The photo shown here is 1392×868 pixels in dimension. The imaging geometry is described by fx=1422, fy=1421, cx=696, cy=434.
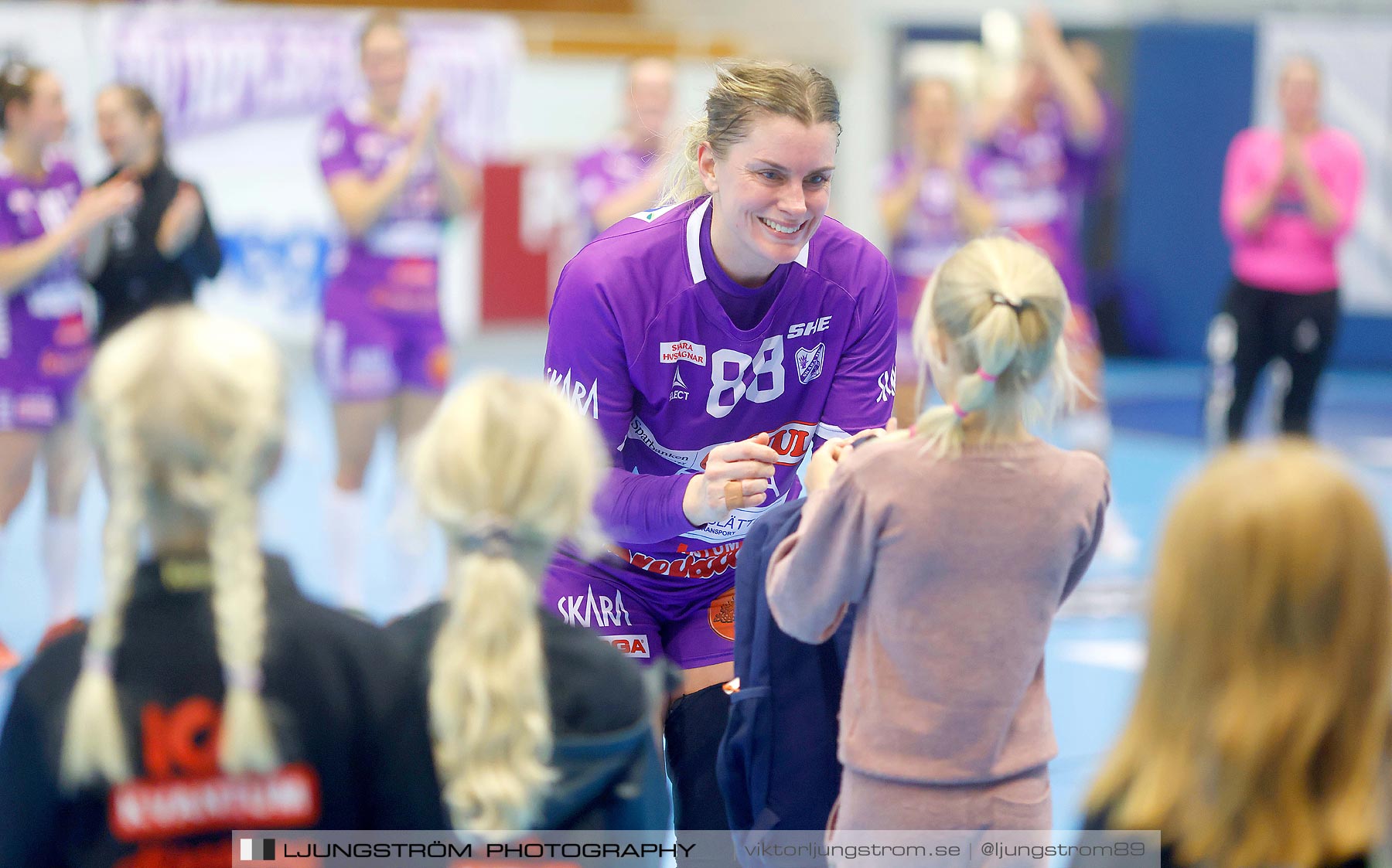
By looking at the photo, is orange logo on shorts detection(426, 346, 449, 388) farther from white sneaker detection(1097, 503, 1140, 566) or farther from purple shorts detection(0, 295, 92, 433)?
white sneaker detection(1097, 503, 1140, 566)

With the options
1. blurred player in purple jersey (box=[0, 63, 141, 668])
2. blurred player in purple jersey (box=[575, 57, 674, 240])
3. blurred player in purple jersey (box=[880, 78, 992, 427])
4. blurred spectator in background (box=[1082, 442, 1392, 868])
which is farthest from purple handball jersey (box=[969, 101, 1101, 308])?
blurred spectator in background (box=[1082, 442, 1392, 868])

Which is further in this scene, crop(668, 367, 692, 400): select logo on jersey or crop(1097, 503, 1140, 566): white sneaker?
crop(1097, 503, 1140, 566): white sneaker

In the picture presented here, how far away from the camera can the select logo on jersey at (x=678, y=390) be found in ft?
9.68

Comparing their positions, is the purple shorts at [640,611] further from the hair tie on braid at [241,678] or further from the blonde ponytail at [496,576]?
the hair tie on braid at [241,678]

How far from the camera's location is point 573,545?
309cm

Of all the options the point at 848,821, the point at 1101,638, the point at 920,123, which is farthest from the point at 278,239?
the point at 848,821

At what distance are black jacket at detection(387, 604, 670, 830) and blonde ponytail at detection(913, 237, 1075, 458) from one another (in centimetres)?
69

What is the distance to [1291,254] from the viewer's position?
25.2 ft

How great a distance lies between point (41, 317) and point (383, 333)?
52.2 inches

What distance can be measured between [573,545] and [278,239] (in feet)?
27.9

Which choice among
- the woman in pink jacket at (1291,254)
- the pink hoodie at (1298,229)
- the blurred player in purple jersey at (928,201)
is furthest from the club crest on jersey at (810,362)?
the pink hoodie at (1298,229)

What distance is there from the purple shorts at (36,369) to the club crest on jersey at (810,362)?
3561 mm

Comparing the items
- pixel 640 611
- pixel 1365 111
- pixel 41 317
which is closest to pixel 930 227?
pixel 41 317

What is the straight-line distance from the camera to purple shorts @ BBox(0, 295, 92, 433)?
211 inches
